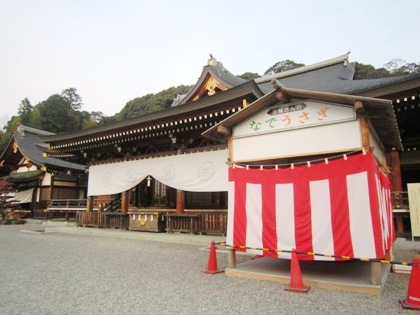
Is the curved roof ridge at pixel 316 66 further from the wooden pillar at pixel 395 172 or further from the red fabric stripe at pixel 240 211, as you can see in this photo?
the red fabric stripe at pixel 240 211

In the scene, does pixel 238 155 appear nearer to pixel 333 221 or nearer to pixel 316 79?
pixel 333 221

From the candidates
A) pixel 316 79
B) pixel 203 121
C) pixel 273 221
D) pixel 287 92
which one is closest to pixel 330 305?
pixel 273 221

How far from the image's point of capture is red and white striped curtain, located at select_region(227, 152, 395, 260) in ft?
13.3

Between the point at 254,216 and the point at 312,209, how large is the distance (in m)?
0.99

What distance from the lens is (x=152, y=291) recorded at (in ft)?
13.5

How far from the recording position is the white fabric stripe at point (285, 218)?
4602 mm

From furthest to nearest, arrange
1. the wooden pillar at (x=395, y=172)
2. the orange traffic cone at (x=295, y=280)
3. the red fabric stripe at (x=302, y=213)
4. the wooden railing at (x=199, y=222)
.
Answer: the wooden railing at (x=199, y=222) → the wooden pillar at (x=395, y=172) → the red fabric stripe at (x=302, y=213) → the orange traffic cone at (x=295, y=280)

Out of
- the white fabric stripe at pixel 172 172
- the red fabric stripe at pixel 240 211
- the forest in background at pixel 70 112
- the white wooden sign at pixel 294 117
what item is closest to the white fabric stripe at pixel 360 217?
the white wooden sign at pixel 294 117

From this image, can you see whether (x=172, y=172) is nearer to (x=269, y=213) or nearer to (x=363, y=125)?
(x=269, y=213)

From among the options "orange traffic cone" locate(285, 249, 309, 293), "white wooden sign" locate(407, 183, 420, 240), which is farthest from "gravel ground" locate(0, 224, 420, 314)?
"white wooden sign" locate(407, 183, 420, 240)

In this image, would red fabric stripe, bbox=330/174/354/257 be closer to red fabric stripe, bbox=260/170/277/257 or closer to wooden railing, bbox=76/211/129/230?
red fabric stripe, bbox=260/170/277/257

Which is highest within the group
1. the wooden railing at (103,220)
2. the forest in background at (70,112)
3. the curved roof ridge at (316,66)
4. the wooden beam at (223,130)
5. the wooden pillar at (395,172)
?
the forest in background at (70,112)

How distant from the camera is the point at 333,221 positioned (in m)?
4.29

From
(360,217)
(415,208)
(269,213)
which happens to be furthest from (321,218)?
(415,208)
